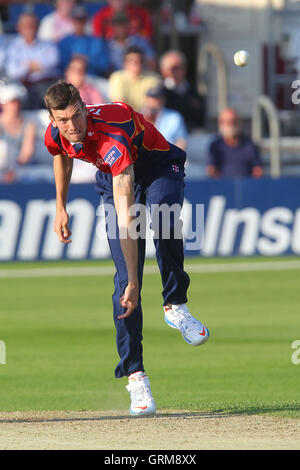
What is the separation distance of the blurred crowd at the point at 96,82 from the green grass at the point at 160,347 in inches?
89.2

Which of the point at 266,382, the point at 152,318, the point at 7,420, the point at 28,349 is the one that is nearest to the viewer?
the point at 7,420

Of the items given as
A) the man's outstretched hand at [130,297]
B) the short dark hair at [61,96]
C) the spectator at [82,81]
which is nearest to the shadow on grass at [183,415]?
the man's outstretched hand at [130,297]

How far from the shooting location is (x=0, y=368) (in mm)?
8695

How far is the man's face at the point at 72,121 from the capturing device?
5.93 m

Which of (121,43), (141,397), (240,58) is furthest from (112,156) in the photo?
(121,43)

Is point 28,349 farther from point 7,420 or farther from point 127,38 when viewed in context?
point 127,38

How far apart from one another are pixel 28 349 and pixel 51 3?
1197cm

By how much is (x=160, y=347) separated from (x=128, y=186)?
13.3 feet

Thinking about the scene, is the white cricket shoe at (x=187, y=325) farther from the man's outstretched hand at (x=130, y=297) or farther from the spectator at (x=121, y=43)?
the spectator at (x=121, y=43)

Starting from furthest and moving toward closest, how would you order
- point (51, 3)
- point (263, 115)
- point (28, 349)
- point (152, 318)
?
point (51, 3), point (263, 115), point (152, 318), point (28, 349)

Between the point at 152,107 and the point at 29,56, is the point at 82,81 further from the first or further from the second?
the point at 29,56

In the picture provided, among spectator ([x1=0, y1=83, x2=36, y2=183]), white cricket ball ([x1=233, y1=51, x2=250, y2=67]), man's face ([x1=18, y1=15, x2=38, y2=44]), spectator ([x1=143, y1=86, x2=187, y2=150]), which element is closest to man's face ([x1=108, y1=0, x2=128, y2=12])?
man's face ([x1=18, y1=15, x2=38, y2=44])

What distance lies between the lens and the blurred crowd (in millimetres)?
15461

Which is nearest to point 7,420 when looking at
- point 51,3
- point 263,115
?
point 263,115
